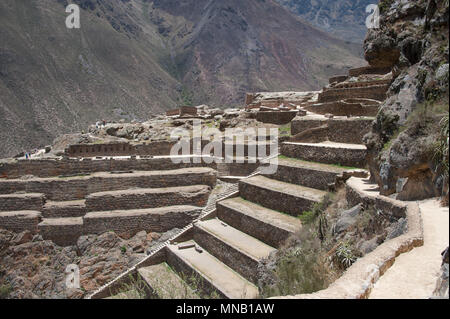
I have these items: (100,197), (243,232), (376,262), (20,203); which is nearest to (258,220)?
(243,232)

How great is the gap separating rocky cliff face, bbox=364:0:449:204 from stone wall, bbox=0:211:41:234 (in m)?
13.9

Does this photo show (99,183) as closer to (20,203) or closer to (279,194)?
(20,203)

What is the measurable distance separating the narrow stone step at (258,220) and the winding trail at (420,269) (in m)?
4.33

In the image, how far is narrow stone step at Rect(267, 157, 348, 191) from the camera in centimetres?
1012

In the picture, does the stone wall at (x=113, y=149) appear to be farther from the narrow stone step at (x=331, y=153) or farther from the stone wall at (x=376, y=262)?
the stone wall at (x=376, y=262)

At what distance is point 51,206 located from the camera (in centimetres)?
1412

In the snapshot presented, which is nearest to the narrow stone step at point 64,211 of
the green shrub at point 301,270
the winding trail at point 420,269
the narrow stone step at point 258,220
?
the narrow stone step at point 258,220

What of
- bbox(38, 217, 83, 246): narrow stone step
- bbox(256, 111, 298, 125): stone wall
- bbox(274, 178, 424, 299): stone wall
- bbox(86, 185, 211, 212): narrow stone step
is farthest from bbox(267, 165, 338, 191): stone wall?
bbox(38, 217, 83, 246): narrow stone step

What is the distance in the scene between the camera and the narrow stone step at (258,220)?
362 inches

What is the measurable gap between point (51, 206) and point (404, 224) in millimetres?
14335

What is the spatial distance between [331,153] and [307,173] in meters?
1.24

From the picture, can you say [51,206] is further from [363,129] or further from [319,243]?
[363,129]

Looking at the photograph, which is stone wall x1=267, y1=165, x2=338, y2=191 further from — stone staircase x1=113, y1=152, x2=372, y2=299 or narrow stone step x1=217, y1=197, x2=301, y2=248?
narrow stone step x1=217, y1=197, x2=301, y2=248

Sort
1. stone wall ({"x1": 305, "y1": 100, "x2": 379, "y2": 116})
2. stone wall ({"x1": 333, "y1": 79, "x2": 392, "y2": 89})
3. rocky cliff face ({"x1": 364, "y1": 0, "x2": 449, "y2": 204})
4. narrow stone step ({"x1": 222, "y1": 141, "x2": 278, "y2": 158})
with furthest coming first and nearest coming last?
stone wall ({"x1": 333, "y1": 79, "x2": 392, "y2": 89}) < narrow stone step ({"x1": 222, "y1": 141, "x2": 278, "y2": 158}) < stone wall ({"x1": 305, "y1": 100, "x2": 379, "y2": 116}) < rocky cliff face ({"x1": 364, "y1": 0, "x2": 449, "y2": 204})
